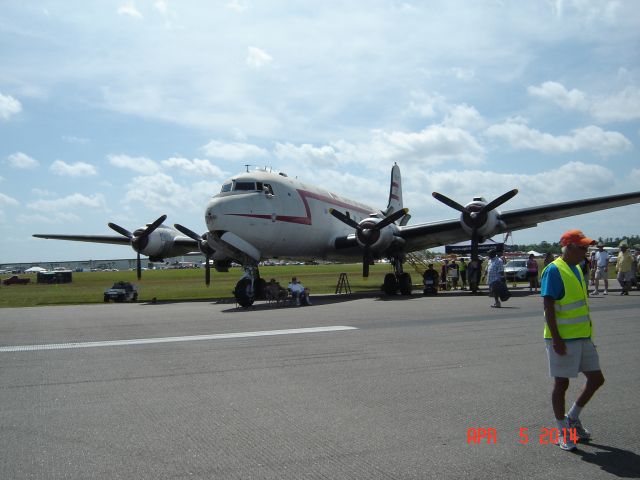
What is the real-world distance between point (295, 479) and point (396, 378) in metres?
3.16

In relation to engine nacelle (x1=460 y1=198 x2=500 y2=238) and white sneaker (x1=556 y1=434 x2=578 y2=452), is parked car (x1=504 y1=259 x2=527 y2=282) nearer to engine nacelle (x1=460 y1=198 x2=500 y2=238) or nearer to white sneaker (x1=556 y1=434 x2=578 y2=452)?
engine nacelle (x1=460 y1=198 x2=500 y2=238)

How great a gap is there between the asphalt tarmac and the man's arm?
77 centimetres

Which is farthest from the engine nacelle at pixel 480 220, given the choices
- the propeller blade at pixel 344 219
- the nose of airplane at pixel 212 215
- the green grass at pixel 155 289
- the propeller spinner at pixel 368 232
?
the nose of airplane at pixel 212 215

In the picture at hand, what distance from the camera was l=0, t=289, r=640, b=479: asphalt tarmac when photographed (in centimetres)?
404

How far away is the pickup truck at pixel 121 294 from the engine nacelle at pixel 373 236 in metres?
10.6

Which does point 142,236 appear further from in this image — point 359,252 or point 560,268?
point 560,268

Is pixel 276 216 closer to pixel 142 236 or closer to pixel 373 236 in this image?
pixel 373 236

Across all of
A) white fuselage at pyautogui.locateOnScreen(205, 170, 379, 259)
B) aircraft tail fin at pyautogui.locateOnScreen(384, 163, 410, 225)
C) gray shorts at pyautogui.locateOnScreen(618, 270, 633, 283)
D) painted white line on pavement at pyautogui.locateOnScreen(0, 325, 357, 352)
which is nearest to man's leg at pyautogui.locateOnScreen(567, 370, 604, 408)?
painted white line on pavement at pyautogui.locateOnScreen(0, 325, 357, 352)

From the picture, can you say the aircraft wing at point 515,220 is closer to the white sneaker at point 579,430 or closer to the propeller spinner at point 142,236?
the propeller spinner at point 142,236

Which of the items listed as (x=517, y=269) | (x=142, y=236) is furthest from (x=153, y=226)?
(x=517, y=269)

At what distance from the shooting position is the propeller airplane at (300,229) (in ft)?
A: 62.1

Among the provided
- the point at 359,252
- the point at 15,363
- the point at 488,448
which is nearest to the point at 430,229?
the point at 359,252

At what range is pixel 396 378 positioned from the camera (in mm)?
6738

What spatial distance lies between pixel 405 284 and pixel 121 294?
12.4m
